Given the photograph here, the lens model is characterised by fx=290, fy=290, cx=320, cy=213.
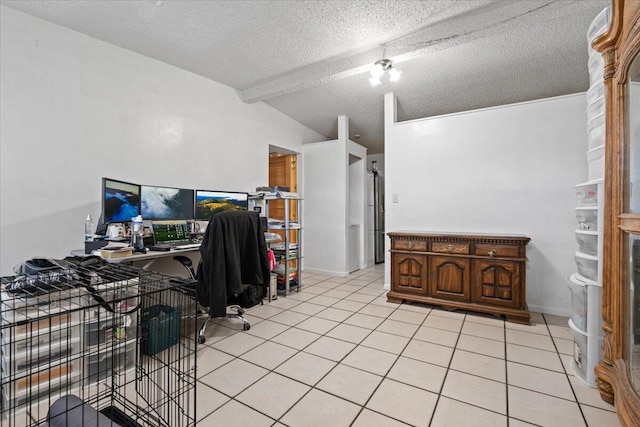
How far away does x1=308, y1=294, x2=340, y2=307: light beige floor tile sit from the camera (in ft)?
11.3

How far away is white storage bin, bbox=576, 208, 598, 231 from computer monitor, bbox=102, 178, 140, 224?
349 cm

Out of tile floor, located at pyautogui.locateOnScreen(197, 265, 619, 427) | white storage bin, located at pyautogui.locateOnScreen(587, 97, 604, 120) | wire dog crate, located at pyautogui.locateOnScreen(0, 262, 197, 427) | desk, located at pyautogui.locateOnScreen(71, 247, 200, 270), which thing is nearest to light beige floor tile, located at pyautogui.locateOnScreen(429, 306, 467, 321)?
tile floor, located at pyautogui.locateOnScreen(197, 265, 619, 427)

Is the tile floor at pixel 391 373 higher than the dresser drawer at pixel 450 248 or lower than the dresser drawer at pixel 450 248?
lower

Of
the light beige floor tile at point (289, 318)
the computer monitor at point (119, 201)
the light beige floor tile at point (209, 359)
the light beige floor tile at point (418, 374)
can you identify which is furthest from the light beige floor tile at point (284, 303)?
the computer monitor at point (119, 201)

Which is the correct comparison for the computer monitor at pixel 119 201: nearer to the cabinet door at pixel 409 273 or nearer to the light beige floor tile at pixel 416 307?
the cabinet door at pixel 409 273

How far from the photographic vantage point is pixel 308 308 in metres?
3.26

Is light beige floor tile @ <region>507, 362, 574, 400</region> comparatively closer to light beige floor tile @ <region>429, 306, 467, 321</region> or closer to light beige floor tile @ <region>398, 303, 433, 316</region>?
light beige floor tile @ <region>429, 306, 467, 321</region>

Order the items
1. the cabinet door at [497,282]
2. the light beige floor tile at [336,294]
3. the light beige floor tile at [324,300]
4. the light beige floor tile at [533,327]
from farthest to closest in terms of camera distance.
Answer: the light beige floor tile at [336,294], the light beige floor tile at [324,300], the cabinet door at [497,282], the light beige floor tile at [533,327]

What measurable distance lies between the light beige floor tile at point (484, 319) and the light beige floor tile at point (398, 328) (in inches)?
25.1

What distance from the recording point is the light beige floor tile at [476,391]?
5.50 feet

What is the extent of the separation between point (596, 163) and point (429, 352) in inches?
68.9

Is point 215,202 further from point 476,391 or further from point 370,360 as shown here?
point 476,391

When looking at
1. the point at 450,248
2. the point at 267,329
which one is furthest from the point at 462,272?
the point at 267,329

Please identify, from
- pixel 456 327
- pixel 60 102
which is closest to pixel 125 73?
pixel 60 102
